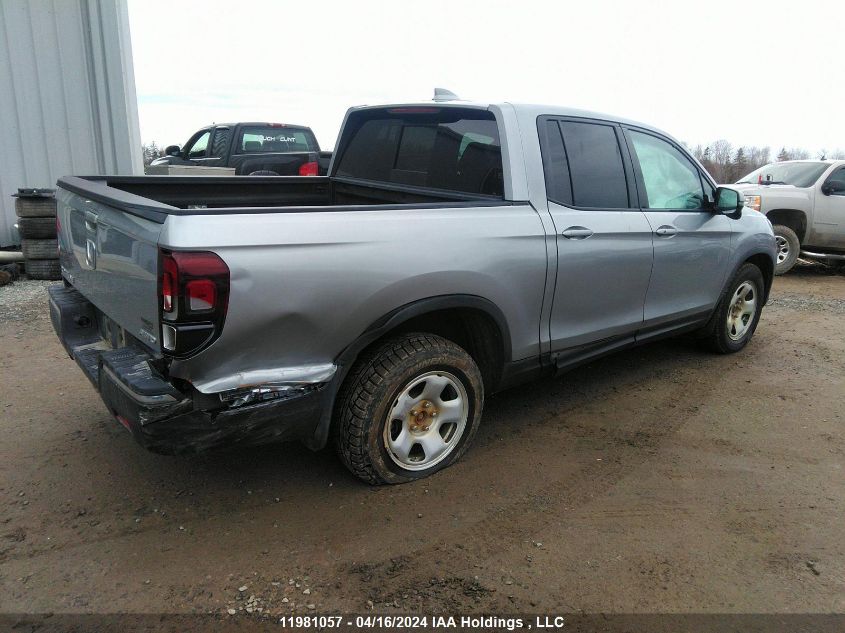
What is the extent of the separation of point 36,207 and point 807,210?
9945 mm

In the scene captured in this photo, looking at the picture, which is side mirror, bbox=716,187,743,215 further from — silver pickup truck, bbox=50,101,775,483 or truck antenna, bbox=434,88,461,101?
truck antenna, bbox=434,88,461,101

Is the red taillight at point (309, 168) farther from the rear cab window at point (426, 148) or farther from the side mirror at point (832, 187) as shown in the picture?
the side mirror at point (832, 187)

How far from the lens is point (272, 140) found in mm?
11344

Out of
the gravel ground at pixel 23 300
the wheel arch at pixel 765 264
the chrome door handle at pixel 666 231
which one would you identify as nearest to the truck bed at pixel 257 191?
the chrome door handle at pixel 666 231

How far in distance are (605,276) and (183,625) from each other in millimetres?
2737

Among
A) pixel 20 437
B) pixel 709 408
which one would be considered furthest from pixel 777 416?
pixel 20 437

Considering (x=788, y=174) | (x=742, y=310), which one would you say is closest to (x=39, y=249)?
(x=742, y=310)

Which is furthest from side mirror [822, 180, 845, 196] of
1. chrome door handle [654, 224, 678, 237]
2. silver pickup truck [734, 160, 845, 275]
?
chrome door handle [654, 224, 678, 237]

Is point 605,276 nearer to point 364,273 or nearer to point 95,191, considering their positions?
point 364,273

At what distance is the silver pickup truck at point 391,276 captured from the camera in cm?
246

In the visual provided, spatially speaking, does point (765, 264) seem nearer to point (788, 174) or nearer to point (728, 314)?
point (728, 314)

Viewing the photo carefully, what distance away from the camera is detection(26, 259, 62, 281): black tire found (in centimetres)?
746

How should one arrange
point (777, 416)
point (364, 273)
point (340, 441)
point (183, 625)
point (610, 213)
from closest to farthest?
point (183, 625) → point (364, 273) → point (340, 441) → point (610, 213) → point (777, 416)

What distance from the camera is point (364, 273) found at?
2713mm
